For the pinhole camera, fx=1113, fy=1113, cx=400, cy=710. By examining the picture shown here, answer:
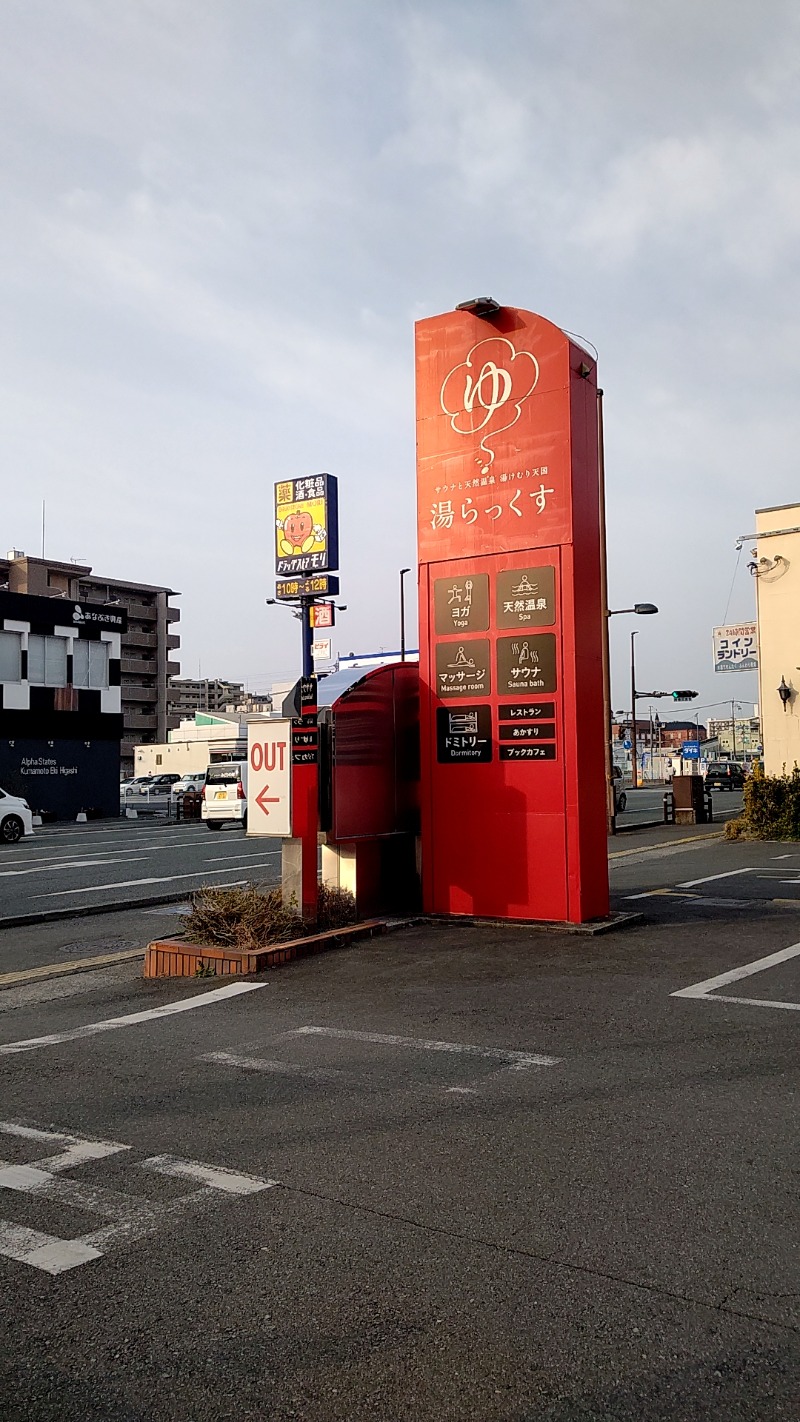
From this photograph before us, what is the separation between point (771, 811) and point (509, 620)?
13.9 m

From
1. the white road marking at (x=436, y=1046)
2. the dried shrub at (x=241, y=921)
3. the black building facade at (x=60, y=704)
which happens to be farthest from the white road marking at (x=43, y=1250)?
the black building facade at (x=60, y=704)

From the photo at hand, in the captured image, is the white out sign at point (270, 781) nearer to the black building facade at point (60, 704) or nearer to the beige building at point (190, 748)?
the black building facade at point (60, 704)

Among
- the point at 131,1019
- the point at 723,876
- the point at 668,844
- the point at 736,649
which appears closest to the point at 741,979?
the point at 131,1019

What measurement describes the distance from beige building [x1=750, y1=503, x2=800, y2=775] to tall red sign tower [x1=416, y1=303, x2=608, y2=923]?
18.7 meters

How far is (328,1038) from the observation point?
6.84m

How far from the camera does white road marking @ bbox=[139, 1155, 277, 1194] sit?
439 centimetres

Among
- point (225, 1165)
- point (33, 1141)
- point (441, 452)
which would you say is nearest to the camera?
point (225, 1165)

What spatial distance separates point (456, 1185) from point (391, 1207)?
1.03ft

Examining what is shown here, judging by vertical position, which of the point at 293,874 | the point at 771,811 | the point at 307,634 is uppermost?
the point at 307,634

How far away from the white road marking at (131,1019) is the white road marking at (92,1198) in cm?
193

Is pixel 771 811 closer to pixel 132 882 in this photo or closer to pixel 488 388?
pixel 132 882

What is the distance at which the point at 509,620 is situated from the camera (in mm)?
10953

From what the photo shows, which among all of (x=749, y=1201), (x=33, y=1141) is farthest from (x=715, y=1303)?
(x=33, y=1141)

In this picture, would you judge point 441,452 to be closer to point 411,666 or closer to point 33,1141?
point 411,666
